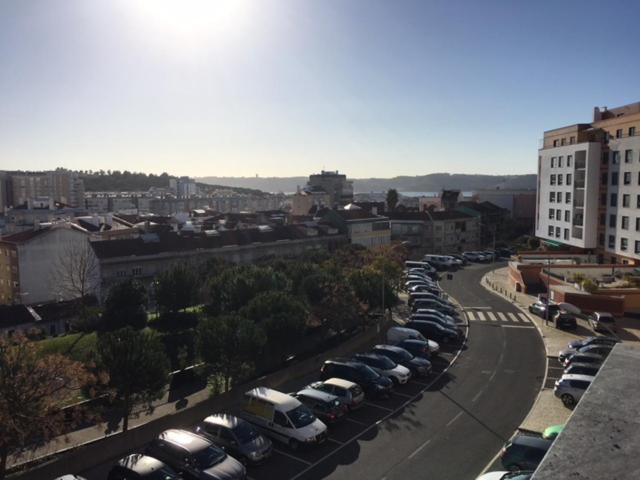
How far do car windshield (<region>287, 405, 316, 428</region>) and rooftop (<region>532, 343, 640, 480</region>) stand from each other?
44.0ft

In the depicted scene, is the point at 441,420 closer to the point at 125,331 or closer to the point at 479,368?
the point at 479,368

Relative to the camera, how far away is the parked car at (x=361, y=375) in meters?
25.4

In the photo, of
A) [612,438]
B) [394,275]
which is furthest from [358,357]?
[612,438]

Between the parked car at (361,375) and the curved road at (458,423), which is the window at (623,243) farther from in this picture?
the parked car at (361,375)

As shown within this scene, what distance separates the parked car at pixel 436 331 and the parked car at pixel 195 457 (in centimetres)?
2148

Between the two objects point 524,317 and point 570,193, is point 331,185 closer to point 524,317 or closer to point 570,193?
point 570,193

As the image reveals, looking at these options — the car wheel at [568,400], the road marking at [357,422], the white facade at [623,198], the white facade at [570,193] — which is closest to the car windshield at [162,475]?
the road marking at [357,422]

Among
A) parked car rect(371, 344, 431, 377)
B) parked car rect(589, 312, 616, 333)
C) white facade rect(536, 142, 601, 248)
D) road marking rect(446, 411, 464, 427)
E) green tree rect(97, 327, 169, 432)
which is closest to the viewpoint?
green tree rect(97, 327, 169, 432)

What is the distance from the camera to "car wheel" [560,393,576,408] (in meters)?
23.9

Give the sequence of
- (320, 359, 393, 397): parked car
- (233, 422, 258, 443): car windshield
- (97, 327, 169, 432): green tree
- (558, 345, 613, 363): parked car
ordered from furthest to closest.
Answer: (558, 345, 613, 363): parked car
(320, 359, 393, 397): parked car
(97, 327, 169, 432): green tree
(233, 422, 258, 443): car windshield

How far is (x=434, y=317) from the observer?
3866 cm

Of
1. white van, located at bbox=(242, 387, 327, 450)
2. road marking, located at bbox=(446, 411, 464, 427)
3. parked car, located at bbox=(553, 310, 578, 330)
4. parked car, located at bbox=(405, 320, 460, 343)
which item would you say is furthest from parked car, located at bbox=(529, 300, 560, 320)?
white van, located at bbox=(242, 387, 327, 450)

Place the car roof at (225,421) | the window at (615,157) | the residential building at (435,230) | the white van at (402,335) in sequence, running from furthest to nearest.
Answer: the residential building at (435,230) → the window at (615,157) → the white van at (402,335) → the car roof at (225,421)

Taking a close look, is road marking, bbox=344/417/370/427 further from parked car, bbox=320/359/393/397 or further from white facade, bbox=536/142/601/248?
white facade, bbox=536/142/601/248
